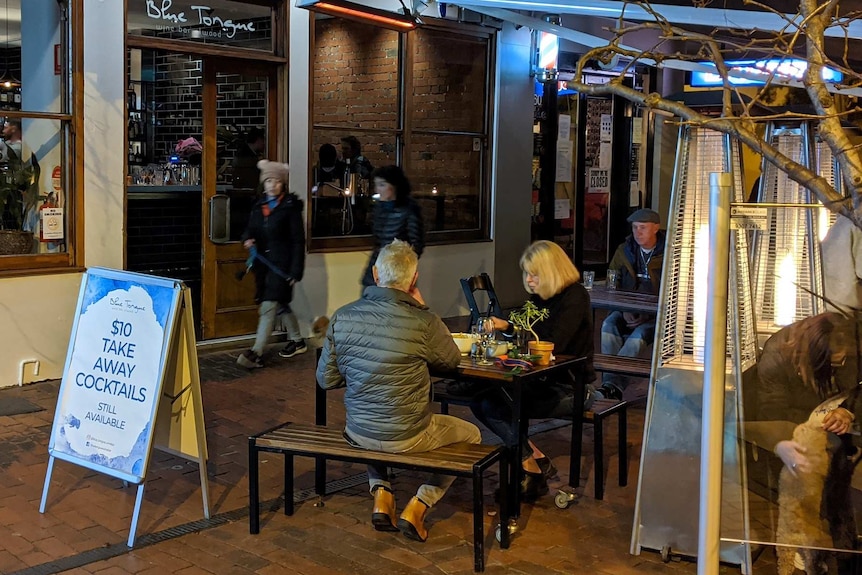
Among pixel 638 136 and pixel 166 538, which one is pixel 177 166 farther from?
pixel 638 136

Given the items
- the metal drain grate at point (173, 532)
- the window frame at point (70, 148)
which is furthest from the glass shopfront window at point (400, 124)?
the metal drain grate at point (173, 532)

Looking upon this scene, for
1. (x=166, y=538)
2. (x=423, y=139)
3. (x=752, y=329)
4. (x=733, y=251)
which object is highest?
(x=423, y=139)

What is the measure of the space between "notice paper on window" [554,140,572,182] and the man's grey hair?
344 inches

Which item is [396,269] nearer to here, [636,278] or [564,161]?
[636,278]

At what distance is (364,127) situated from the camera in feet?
35.5

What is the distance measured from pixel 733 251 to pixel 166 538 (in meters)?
3.05

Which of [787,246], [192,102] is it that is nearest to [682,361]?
[787,246]

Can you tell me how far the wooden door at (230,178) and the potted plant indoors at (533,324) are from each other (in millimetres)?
4420

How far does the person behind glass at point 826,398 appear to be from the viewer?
12.2 ft

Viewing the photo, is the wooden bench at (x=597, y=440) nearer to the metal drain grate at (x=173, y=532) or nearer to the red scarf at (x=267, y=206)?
the metal drain grate at (x=173, y=532)

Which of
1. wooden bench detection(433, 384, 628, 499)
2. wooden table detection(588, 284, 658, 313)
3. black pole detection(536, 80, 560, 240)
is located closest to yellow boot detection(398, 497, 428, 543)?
wooden bench detection(433, 384, 628, 499)

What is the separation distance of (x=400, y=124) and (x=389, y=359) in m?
6.65

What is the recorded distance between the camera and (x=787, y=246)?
4.67 meters

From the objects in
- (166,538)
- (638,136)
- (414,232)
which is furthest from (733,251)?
(638,136)
